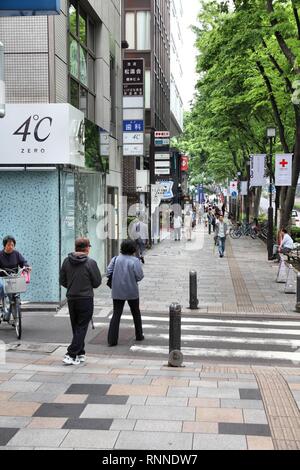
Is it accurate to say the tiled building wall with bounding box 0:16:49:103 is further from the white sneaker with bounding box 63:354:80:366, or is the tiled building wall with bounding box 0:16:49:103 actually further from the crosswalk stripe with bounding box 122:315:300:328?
the white sneaker with bounding box 63:354:80:366

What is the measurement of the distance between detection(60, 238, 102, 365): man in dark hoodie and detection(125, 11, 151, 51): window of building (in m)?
34.2

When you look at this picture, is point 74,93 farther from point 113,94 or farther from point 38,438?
point 38,438

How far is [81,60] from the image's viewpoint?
15.9 meters

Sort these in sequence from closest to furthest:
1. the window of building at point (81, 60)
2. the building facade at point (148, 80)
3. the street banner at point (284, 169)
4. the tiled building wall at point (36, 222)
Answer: the tiled building wall at point (36, 222) < the window of building at point (81, 60) < the street banner at point (284, 169) < the building facade at point (148, 80)

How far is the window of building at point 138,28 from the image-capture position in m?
39.9

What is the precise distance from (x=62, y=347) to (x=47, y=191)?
418cm

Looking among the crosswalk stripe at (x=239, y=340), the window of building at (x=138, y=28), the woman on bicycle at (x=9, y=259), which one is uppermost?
the window of building at (x=138, y=28)

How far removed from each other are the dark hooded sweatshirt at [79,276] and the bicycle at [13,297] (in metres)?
1.77

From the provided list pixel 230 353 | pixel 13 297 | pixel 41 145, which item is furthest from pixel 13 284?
pixel 41 145

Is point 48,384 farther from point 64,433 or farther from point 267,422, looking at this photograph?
point 267,422

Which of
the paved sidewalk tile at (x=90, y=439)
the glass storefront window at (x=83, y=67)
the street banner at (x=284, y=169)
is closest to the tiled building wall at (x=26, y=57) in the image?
the glass storefront window at (x=83, y=67)

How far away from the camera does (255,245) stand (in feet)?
112

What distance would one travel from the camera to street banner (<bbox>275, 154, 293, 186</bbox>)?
22.3 meters

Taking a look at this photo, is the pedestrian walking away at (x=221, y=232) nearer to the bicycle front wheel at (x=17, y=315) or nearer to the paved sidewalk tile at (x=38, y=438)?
the bicycle front wheel at (x=17, y=315)
